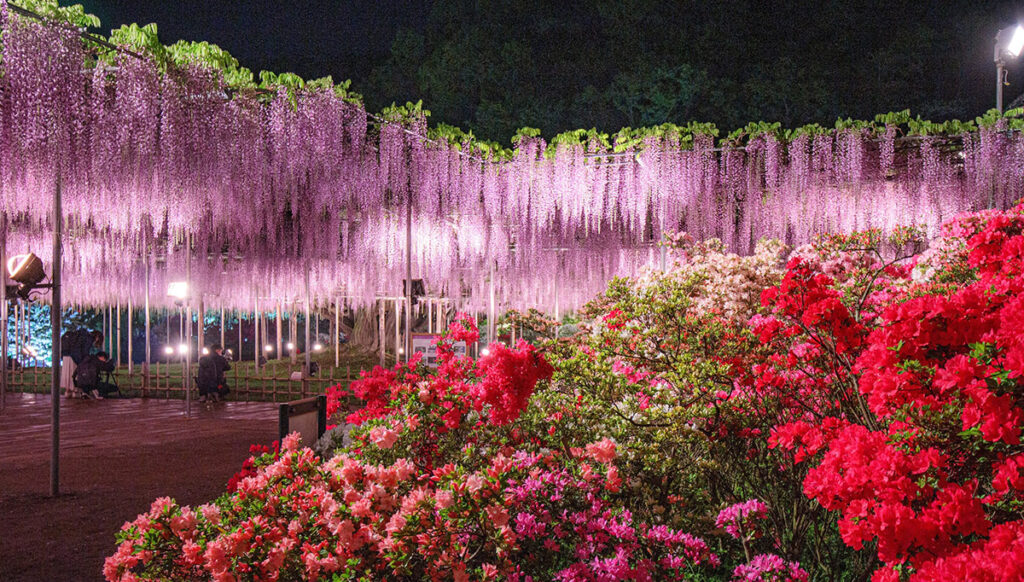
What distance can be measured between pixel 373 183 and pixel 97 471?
12.1 ft

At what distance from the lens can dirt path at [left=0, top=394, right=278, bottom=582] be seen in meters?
3.64

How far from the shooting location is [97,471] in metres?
5.57

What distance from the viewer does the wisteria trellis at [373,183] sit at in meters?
5.30

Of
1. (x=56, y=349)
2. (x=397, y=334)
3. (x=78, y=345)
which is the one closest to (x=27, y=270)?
(x=56, y=349)

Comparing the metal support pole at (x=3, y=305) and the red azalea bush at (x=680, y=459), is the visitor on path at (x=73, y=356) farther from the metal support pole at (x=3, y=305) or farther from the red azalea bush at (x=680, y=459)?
the red azalea bush at (x=680, y=459)

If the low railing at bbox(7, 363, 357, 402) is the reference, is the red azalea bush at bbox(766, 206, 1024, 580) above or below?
above

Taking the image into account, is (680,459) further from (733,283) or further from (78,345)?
(78,345)

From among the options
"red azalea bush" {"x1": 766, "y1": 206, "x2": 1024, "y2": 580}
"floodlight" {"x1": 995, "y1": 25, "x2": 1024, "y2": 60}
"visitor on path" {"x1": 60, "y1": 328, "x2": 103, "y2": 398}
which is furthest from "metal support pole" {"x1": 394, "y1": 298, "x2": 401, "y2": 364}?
"floodlight" {"x1": 995, "y1": 25, "x2": 1024, "y2": 60}

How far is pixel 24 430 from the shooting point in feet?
26.2

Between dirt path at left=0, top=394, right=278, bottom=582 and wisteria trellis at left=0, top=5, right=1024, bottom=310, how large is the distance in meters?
2.37

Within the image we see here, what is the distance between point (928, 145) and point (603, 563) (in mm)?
7001

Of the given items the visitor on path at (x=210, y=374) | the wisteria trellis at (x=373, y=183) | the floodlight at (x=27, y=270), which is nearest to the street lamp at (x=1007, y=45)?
the wisteria trellis at (x=373, y=183)

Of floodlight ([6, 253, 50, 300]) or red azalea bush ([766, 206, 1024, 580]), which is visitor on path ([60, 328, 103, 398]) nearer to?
floodlight ([6, 253, 50, 300])

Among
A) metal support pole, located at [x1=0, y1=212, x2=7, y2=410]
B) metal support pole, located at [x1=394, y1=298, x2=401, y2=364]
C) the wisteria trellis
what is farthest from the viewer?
metal support pole, located at [x1=394, y1=298, x2=401, y2=364]
